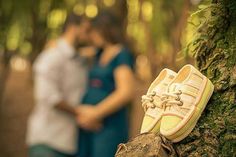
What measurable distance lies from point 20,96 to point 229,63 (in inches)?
388

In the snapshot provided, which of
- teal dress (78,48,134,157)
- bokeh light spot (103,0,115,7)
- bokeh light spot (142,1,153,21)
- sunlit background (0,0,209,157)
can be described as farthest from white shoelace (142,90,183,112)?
bokeh light spot (103,0,115,7)

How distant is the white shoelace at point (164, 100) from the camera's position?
1.84 metres

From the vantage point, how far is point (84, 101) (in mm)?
5523

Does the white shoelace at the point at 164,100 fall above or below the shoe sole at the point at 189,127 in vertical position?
above

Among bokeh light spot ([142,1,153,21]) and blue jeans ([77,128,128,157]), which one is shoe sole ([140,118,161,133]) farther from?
bokeh light spot ([142,1,153,21])

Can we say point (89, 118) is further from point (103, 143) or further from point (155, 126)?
point (155, 126)

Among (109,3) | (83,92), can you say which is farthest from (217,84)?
(109,3)

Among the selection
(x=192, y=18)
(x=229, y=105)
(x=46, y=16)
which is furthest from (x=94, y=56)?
(x=46, y=16)

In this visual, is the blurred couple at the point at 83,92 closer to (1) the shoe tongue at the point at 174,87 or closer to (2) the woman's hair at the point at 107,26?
(2) the woman's hair at the point at 107,26

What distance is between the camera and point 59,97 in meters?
5.57

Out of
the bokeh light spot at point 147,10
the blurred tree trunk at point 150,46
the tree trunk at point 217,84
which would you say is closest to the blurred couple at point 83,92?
the bokeh light spot at point 147,10

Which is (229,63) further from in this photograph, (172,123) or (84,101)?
(84,101)

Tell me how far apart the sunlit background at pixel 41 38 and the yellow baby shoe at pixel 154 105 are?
16.5 ft

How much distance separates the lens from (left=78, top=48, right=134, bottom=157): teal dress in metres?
5.33
